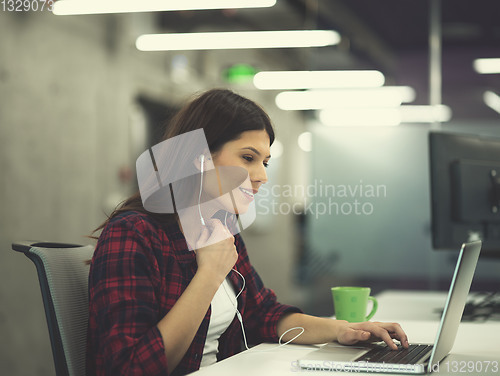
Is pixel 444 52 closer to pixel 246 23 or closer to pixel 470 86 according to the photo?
pixel 470 86

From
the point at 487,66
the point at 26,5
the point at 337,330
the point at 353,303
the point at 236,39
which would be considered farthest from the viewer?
the point at 236,39

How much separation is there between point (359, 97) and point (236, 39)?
1.09 m

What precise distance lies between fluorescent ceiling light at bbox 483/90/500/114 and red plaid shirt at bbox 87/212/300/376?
11.2 ft

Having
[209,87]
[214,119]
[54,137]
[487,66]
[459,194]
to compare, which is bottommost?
[459,194]

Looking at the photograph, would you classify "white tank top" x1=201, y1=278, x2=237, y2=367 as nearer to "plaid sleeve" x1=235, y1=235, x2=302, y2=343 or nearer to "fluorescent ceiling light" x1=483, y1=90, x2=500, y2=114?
"plaid sleeve" x1=235, y1=235, x2=302, y2=343

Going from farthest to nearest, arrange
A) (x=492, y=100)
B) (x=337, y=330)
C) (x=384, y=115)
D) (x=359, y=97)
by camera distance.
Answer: (x=359, y=97) < (x=384, y=115) < (x=492, y=100) < (x=337, y=330)

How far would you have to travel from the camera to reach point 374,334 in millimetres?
1394

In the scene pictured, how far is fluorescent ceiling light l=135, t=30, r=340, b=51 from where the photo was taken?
15.9 ft

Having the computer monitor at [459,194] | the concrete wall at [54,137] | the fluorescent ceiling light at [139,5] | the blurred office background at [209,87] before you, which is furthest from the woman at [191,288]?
the fluorescent ceiling light at [139,5]

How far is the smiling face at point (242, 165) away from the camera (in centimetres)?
153

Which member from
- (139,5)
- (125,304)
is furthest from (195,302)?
(139,5)

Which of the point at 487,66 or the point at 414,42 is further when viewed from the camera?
the point at 414,42

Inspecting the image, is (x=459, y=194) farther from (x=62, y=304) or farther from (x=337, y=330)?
(x=62, y=304)

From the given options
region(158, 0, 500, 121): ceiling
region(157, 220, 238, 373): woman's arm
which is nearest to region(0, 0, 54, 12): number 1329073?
region(158, 0, 500, 121): ceiling
